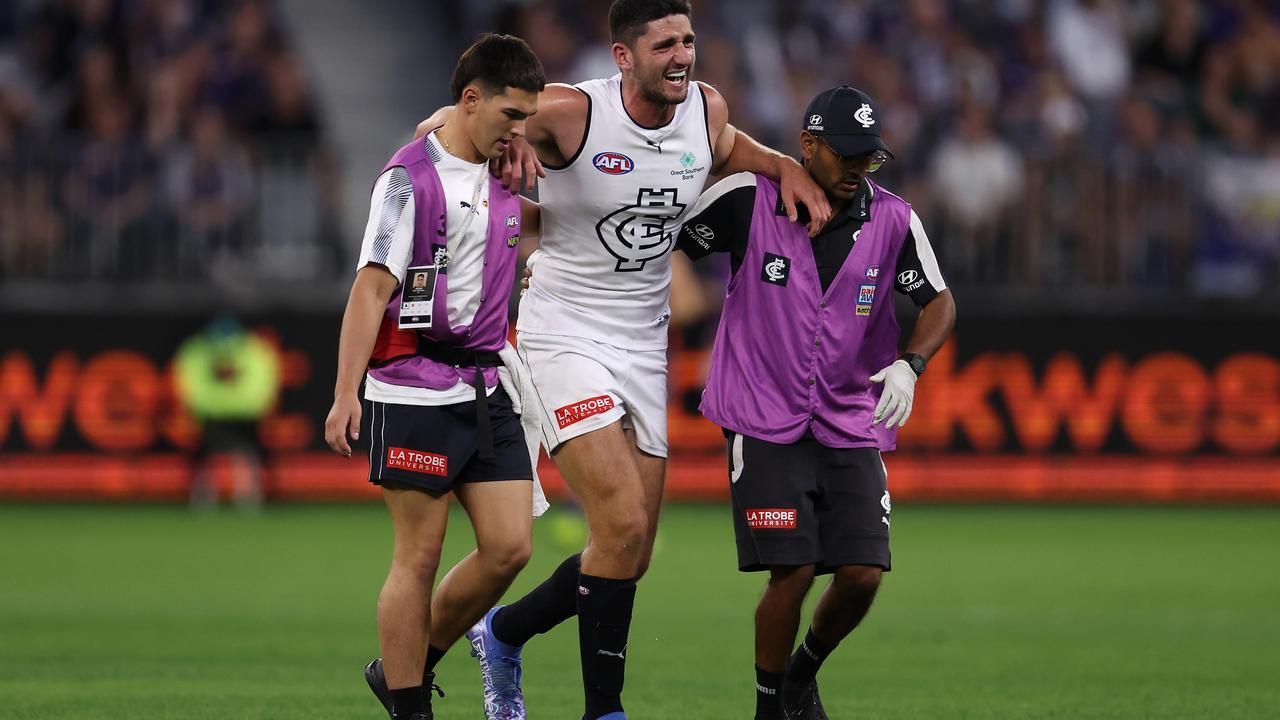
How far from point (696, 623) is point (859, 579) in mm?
4598

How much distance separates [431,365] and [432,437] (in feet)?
0.94

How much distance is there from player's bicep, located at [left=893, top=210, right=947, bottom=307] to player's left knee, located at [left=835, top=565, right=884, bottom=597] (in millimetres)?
1143

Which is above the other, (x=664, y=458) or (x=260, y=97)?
(x=260, y=97)

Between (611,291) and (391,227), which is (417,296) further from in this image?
(611,291)

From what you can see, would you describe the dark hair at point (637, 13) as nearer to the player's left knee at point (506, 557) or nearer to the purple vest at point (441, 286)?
the purple vest at point (441, 286)

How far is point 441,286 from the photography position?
24.5 feet

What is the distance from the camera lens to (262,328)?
20.6 m

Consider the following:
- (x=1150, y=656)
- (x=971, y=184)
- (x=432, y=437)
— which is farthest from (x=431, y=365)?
(x=971, y=184)

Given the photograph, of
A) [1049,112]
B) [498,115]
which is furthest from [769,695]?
[1049,112]

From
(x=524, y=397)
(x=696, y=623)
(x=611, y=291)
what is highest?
(x=611, y=291)

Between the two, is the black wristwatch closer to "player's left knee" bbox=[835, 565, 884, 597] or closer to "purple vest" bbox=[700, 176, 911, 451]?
"purple vest" bbox=[700, 176, 911, 451]

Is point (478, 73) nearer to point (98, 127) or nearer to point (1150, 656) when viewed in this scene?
point (1150, 656)

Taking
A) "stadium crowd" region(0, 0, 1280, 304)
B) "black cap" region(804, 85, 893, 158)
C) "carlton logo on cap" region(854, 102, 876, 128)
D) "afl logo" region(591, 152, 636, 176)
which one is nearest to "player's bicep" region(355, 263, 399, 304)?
"afl logo" region(591, 152, 636, 176)

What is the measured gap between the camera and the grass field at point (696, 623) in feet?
30.0
